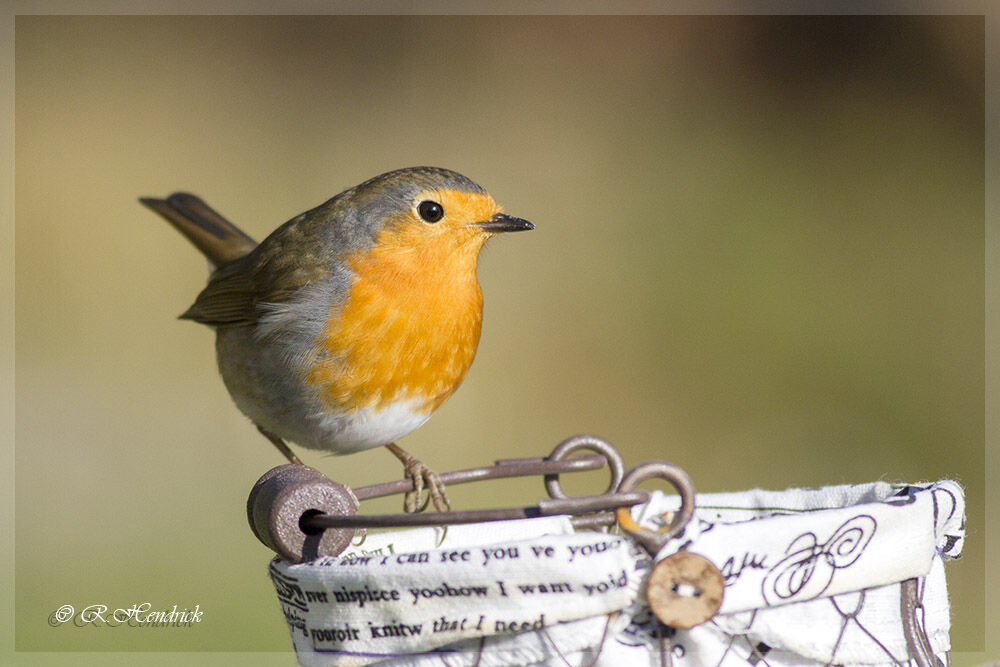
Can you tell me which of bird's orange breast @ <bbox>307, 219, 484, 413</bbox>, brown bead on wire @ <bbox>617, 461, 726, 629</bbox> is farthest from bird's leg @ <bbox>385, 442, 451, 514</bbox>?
brown bead on wire @ <bbox>617, 461, 726, 629</bbox>

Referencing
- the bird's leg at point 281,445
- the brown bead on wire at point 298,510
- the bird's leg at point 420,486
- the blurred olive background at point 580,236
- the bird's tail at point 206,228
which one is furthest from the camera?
the blurred olive background at point 580,236

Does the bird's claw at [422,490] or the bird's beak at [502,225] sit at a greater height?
the bird's beak at [502,225]

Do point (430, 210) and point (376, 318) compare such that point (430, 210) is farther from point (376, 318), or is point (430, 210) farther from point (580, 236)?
point (580, 236)

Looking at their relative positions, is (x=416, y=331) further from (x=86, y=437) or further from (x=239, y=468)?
(x=86, y=437)

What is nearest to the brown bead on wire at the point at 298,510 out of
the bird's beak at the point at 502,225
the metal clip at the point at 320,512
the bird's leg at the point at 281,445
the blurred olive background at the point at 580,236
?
the metal clip at the point at 320,512

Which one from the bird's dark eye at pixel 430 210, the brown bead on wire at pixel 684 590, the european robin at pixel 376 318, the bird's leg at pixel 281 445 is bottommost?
the bird's leg at pixel 281 445

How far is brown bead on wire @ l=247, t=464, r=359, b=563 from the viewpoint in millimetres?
1004

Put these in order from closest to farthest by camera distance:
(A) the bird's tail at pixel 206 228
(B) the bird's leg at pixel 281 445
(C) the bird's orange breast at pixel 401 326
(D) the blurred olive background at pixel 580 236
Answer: (C) the bird's orange breast at pixel 401 326, (B) the bird's leg at pixel 281 445, (A) the bird's tail at pixel 206 228, (D) the blurred olive background at pixel 580 236

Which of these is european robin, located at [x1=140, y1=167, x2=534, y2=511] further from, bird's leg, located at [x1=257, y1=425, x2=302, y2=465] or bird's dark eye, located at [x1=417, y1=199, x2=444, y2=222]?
bird's leg, located at [x1=257, y1=425, x2=302, y2=465]

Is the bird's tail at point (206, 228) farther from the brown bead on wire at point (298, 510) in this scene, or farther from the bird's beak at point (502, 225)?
the brown bead on wire at point (298, 510)

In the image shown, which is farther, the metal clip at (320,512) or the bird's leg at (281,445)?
the bird's leg at (281,445)

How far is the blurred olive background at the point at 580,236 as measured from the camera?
12.1 ft

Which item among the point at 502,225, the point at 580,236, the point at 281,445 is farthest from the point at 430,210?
the point at 580,236

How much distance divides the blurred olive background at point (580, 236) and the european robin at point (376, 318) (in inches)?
68.6
